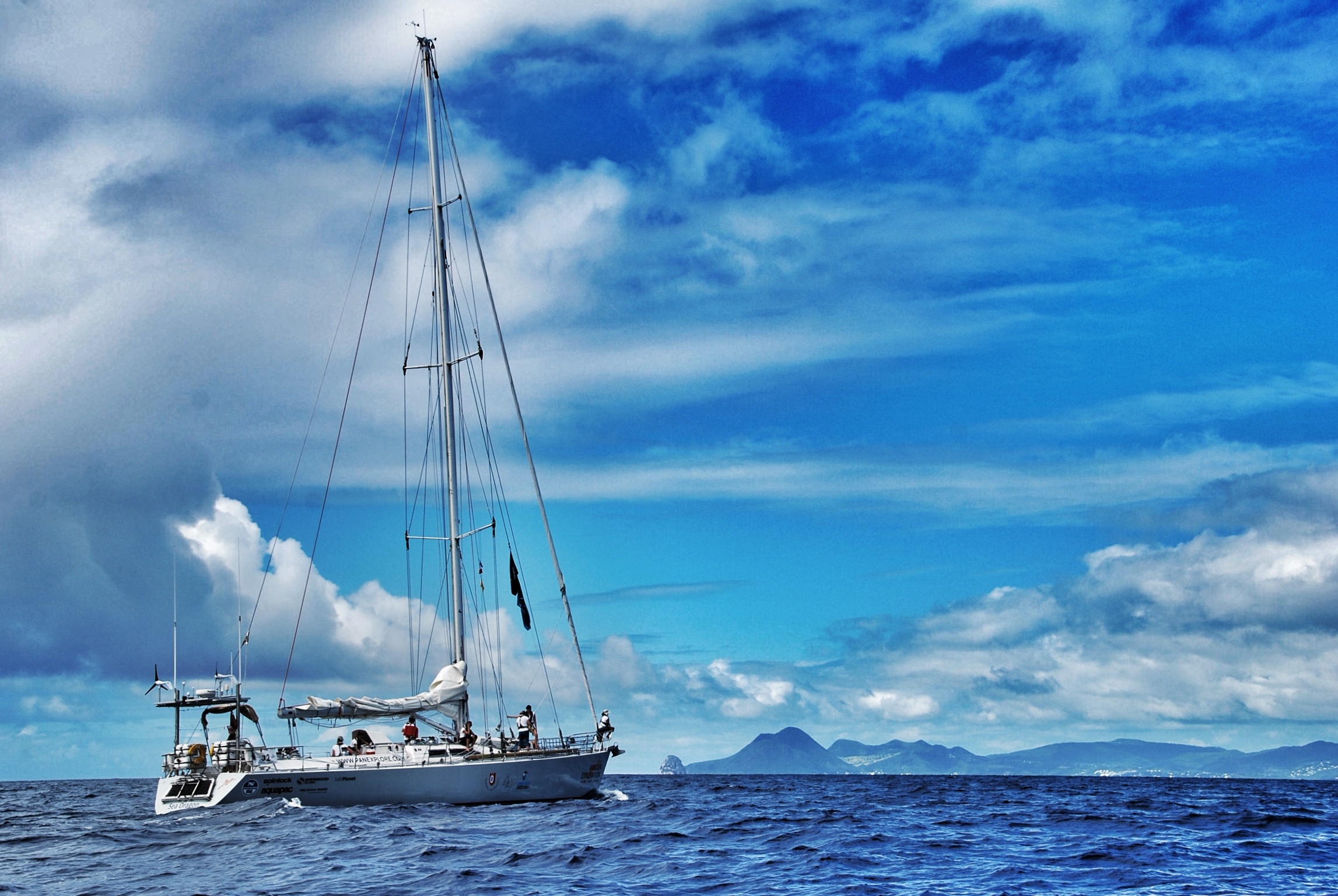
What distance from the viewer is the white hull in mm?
41969

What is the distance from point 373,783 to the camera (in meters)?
42.5

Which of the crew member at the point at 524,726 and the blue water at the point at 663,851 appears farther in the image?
the crew member at the point at 524,726

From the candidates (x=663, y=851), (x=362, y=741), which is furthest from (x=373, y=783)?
(x=663, y=851)

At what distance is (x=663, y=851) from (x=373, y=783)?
1466cm

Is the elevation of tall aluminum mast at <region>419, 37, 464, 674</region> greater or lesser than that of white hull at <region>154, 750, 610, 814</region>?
greater

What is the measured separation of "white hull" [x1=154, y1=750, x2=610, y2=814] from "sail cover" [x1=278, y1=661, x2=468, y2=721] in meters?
2.54

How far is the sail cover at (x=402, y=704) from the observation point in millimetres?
45781

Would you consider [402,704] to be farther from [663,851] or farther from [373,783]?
[663,851]

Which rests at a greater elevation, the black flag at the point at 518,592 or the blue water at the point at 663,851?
the black flag at the point at 518,592

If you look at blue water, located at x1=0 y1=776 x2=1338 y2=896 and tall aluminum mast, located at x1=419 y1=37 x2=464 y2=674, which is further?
tall aluminum mast, located at x1=419 y1=37 x2=464 y2=674

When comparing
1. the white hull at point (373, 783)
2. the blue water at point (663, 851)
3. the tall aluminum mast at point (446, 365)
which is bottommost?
the blue water at point (663, 851)

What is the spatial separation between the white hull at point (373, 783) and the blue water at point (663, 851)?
20.1 inches

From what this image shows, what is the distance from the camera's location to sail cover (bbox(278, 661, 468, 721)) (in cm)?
4578

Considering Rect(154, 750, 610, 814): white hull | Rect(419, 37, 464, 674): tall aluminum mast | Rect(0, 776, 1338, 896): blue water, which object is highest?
Rect(419, 37, 464, 674): tall aluminum mast
